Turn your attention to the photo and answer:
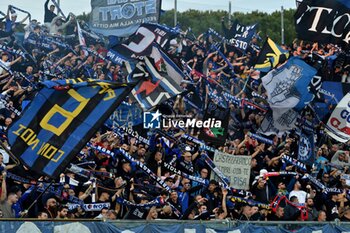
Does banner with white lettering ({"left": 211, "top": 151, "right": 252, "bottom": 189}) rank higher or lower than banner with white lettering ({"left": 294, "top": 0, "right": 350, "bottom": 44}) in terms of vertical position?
lower

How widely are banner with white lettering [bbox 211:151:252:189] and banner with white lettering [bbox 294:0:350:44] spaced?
6654 millimetres

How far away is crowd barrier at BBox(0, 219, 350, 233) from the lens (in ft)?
57.8

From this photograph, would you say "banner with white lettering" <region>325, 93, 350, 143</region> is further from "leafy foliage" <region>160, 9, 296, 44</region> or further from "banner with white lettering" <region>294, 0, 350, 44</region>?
"leafy foliage" <region>160, 9, 296, 44</region>

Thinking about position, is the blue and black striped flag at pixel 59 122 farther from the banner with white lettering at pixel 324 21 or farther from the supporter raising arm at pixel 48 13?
the supporter raising arm at pixel 48 13

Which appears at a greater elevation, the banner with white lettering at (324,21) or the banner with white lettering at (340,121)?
the banner with white lettering at (324,21)

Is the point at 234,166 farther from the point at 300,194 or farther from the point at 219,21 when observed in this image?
the point at 219,21

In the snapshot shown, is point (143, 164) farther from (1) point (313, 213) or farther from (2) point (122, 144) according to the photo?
(1) point (313, 213)

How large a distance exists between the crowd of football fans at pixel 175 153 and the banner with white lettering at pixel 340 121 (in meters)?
0.45

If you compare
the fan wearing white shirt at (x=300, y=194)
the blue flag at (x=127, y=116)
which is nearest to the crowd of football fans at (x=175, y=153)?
the fan wearing white shirt at (x=300, y=194)

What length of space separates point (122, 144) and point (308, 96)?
653 centimetres

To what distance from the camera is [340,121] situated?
2944 cm

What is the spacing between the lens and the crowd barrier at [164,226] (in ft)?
57.8

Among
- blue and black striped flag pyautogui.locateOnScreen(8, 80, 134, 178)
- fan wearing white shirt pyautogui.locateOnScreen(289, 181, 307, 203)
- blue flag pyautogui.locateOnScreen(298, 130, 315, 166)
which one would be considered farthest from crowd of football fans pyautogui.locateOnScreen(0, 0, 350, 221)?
blue and black striped flag pyautogui.locateOnScreen(8, 80, 134, 178)

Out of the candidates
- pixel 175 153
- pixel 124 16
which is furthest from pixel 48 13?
pixel 175 153
